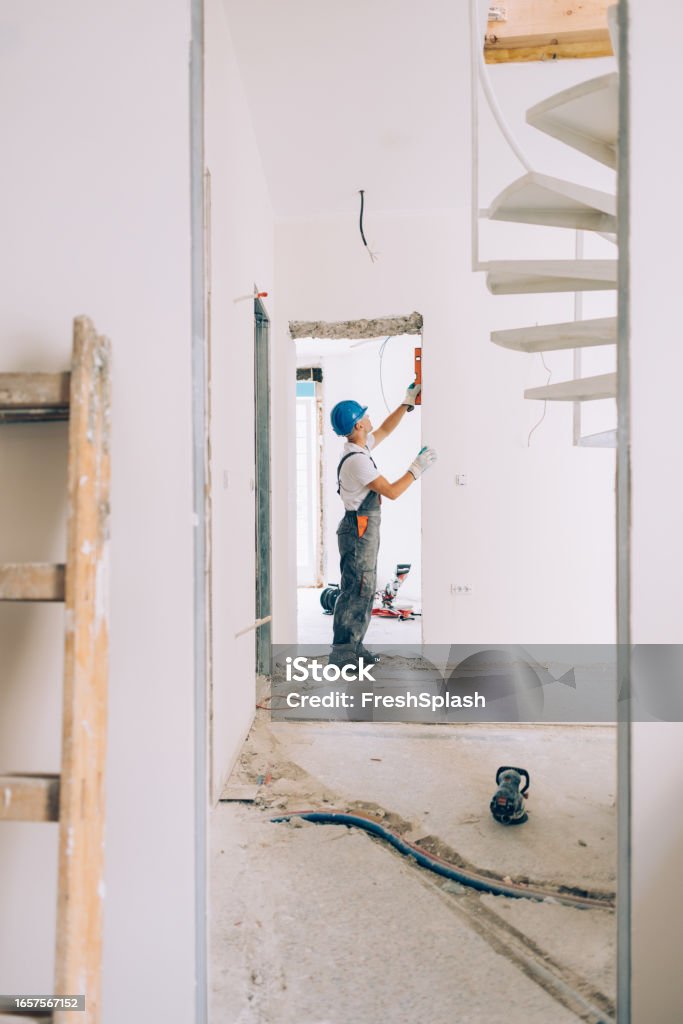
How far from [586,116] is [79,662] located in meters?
1.85

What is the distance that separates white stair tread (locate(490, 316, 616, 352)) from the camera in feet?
7.00

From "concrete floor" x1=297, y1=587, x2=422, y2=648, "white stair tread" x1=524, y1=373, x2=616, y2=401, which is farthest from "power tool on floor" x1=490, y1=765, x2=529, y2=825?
"concrete floor" x1=297, y1=587, x2=422, y2=648

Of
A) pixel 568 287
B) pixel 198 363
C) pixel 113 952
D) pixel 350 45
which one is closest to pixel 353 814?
pixel 113 952

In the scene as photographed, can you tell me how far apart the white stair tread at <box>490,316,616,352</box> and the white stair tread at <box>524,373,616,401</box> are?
0.12m

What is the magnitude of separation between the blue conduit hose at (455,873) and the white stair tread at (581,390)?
1524 millimetres

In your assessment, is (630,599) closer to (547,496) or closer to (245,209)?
(245,209)

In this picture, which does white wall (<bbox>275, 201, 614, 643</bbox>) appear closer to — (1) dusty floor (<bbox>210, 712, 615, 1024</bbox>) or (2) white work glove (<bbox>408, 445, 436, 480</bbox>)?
(2) white work glove (<bbox>408, 445, 436, 480</bbox>)

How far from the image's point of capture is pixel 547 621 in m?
4.16

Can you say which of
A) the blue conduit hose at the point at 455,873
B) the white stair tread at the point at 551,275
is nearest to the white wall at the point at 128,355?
the blue conduit hose at the point at 455,873

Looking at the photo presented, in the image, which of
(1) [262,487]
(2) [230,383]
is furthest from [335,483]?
(2) [230,383]

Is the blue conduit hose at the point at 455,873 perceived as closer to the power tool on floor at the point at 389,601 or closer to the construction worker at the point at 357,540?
the construction worker at the point at 357,540

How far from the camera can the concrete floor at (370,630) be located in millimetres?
5078

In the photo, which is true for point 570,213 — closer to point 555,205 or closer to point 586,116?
point 555,205

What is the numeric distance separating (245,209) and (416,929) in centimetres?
293
